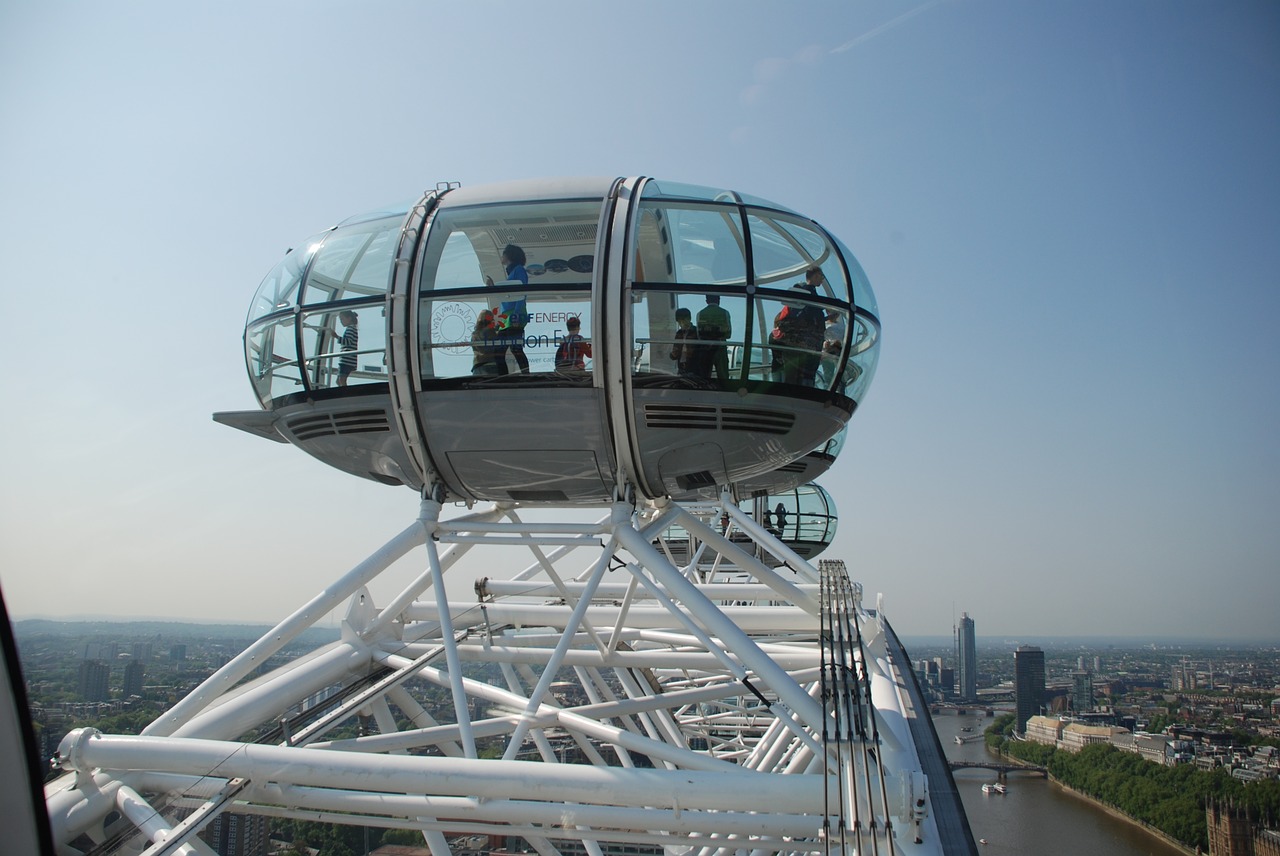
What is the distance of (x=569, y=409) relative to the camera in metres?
6.52

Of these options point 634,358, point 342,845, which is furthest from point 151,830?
point 342,845

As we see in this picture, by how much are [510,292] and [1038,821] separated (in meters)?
25.5

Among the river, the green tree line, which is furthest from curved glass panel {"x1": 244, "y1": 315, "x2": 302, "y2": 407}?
the river

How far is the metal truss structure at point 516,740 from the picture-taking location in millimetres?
4973

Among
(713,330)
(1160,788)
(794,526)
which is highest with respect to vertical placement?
(713,330)

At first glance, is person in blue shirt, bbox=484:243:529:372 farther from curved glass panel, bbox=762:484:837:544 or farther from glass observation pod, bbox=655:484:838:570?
curved glass panel, bbox=762:484:837:544

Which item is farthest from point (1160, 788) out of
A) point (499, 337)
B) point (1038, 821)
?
point (499, 337)

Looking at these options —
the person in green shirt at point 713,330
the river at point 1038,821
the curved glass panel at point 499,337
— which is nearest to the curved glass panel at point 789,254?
the person in green shirt at point 713,330

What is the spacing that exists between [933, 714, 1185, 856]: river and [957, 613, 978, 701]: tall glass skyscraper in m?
1.02

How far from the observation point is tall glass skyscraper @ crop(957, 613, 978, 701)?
110 feet

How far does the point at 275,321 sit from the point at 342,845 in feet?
22.1

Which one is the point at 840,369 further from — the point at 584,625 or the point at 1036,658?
the point at 1036,658

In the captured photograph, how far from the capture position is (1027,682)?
27.0m

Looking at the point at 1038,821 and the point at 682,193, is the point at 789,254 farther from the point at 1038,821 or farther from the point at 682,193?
the point at 1038,821
